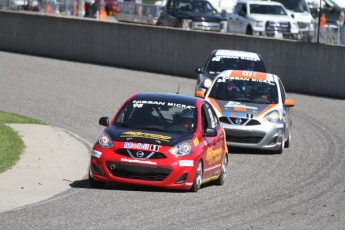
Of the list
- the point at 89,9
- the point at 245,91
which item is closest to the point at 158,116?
the point at 245,91

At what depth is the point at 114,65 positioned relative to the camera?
1310 inches

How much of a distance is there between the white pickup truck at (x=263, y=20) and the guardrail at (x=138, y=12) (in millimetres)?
7728

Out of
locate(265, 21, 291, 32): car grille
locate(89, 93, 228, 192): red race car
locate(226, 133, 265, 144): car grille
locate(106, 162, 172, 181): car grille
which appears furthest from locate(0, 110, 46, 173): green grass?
locate(265, 21, 291, 32): car grille

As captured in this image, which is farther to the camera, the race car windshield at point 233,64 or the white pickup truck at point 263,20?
the white pickup truck at point 263,20

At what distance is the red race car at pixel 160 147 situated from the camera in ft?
39.7

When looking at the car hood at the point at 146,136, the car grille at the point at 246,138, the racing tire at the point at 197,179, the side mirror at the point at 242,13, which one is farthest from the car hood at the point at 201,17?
the racing tire at the point at 197,179

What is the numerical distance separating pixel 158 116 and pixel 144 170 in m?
1.34

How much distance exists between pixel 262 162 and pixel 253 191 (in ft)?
11.5

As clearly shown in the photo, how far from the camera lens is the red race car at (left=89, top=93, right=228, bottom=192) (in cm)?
1211

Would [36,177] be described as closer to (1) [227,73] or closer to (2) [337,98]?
(1) [227,73]

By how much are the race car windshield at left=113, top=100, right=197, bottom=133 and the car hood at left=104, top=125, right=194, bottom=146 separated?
214 millimetres

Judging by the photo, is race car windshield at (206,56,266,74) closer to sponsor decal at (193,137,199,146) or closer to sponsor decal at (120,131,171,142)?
sponsor decal at (193,137,199,146)

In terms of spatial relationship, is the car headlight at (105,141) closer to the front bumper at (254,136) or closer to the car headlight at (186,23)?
the front bumper at (254,136)

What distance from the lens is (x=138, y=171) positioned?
12.1m
